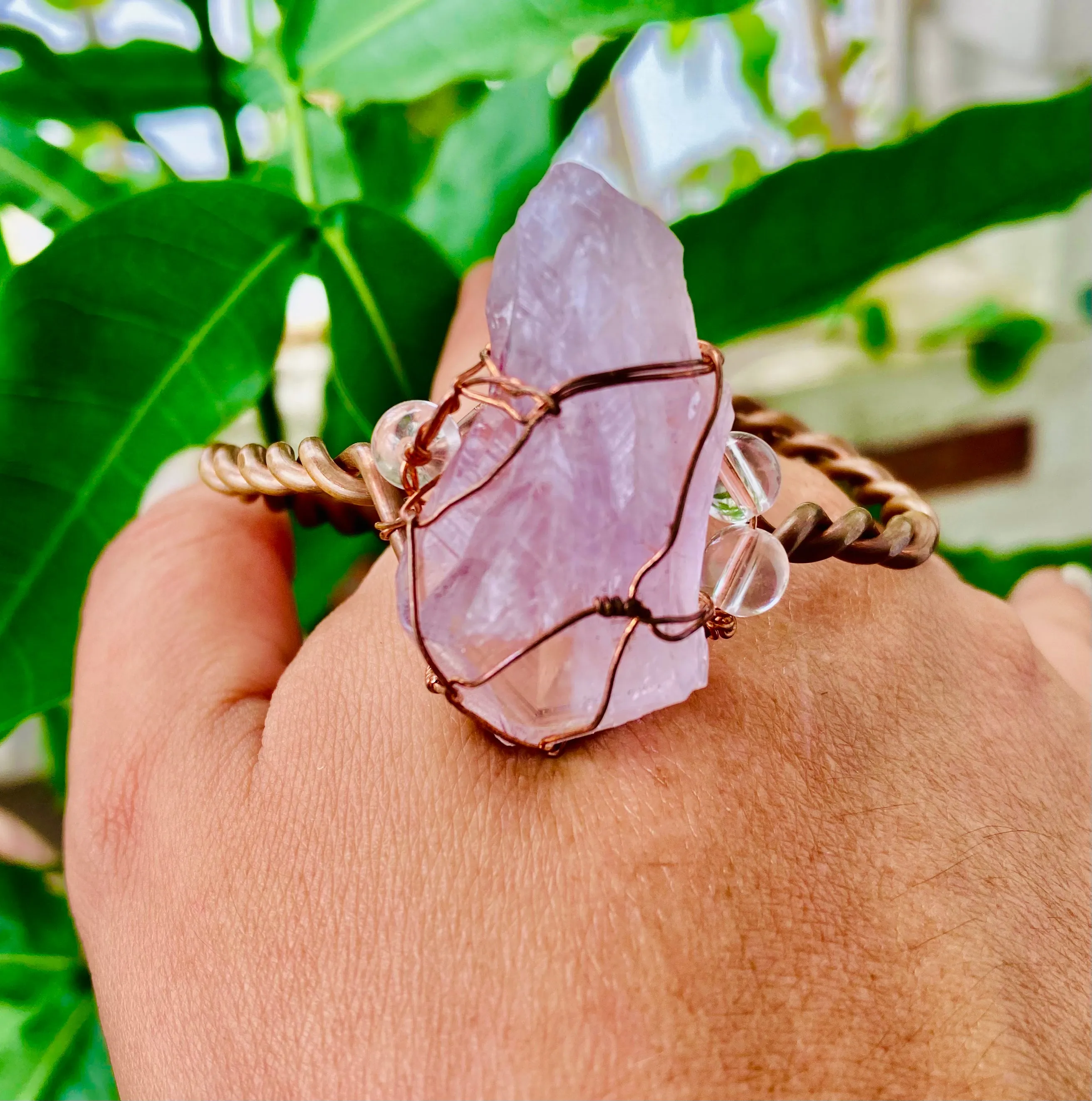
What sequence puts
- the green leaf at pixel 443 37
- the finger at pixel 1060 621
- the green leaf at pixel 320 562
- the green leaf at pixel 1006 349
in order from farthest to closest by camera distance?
the green leaf at pixel 1006 349
the green leaf at pixel 320 562
the finger at pixel 1060 621
the green leaf at pixel 443 37

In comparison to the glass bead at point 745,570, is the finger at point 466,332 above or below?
above

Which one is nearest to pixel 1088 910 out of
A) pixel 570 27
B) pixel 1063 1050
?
pixel 1063 1050

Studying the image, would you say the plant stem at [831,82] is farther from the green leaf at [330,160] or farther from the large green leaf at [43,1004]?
the large green leaf at [43,1004]

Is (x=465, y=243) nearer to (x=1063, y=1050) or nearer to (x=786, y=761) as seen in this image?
(x=786, y=761)

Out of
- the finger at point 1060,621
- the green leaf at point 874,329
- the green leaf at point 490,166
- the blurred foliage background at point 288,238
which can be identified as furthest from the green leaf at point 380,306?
the green leaf at point 874,329

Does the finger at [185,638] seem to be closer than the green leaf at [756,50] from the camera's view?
Yes

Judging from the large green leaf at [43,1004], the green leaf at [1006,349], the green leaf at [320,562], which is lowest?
the green leaf at [1006,349]

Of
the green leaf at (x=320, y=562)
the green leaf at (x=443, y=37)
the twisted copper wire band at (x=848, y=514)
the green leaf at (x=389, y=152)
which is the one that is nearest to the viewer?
the twisted copper wire band at (x=848, y=514)

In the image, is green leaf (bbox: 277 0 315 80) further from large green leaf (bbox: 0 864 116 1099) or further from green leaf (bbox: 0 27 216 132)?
large green leaf (bbox: 0 864 116 1099)

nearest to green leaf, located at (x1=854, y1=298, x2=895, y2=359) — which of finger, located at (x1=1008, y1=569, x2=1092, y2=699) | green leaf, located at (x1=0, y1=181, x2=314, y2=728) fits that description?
finger, located at (x1=1008, y1=569, x2=1092, y2=699)
